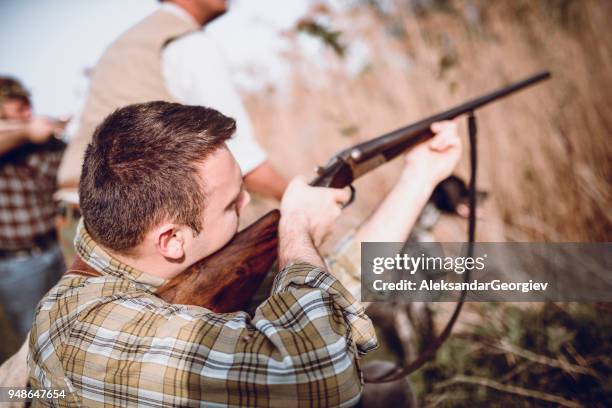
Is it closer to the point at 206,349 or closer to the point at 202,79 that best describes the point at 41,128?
the point at 202,79

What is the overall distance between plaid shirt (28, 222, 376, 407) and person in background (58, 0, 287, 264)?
83 centimetres

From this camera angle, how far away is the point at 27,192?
2820mm

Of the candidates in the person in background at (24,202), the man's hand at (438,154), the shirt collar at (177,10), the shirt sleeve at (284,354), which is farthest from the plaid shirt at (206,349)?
the person in background at (24,202)

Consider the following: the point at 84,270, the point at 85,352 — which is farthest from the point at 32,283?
the point at 85,352

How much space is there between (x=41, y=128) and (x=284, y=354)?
2.71m


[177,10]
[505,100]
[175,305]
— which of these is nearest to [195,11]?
[177,10]

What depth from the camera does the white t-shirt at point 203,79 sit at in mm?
1696

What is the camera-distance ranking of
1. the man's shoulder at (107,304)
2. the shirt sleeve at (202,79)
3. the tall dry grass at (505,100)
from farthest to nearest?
the tall dry grass at (505,100), the shirt sleeve at (202,79), the man's shoulder at (107,304)

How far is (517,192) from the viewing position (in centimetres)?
321

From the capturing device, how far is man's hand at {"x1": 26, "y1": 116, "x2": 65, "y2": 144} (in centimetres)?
271

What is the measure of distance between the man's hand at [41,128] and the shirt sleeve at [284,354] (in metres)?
2.46

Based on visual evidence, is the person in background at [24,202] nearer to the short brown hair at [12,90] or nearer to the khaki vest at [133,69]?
the short brown hair at [12,90]

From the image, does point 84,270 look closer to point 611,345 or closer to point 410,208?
point 410,208

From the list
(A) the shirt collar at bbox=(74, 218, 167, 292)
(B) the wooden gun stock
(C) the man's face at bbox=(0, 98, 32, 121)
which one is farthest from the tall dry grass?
(C) the man's face at bbox=(0, 98, 32, 121)
